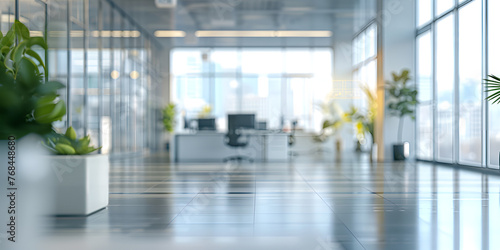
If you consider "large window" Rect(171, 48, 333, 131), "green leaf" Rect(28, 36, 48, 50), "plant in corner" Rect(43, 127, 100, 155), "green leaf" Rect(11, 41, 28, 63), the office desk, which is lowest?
the office desk

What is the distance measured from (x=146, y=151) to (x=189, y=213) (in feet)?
35.9

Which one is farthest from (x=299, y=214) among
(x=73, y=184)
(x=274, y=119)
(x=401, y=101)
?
(x=274, y=119)

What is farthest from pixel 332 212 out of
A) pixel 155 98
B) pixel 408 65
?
pixel 155 98

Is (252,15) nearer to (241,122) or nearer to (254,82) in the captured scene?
(241,122)

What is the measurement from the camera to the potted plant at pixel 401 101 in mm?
9867

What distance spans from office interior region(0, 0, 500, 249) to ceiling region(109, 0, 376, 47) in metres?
0.08

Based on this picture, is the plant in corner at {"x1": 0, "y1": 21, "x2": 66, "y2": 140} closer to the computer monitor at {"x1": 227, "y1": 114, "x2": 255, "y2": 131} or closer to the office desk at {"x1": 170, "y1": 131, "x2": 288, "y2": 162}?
the computer monitor at {"x1": 227, "y1": 114, "x2": 255, "y2": 131}

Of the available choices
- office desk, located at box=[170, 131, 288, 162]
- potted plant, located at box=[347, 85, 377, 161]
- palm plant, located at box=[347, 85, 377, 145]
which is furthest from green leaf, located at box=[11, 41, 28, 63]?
palm plant, located at box=[347, 85, 377, 145]

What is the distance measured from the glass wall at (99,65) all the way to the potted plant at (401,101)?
679 cm

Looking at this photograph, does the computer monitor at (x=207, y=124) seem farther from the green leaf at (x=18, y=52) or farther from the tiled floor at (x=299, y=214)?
the green leaf at (x=18, y=52)

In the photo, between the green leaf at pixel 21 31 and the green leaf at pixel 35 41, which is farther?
the green leaf at pixel 21 31

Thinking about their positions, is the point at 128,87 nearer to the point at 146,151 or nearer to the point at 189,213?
the point at 146,151

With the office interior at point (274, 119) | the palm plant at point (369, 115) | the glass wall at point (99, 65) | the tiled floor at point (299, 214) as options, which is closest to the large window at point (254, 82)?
the office interior at point (274, 119)

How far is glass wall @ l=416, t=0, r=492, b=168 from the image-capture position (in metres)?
7.48
